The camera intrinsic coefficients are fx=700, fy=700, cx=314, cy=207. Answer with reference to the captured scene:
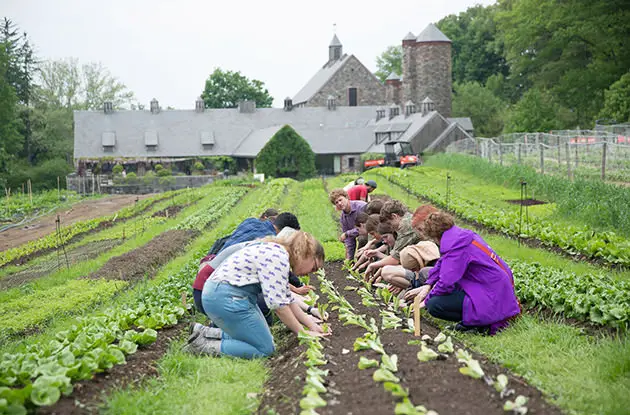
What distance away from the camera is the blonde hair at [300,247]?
21.0ft

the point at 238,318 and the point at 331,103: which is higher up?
the point at 331,103

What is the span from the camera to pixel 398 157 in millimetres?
49375

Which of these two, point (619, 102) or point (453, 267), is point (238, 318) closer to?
point (453, 267)

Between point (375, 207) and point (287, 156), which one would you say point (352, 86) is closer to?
point (287, 156)

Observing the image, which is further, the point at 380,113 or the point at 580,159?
the point at 380,113

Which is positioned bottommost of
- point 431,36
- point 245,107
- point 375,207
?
point 375,207

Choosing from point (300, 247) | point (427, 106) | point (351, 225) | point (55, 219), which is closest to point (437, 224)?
point (300, 247)

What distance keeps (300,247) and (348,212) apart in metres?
5.07

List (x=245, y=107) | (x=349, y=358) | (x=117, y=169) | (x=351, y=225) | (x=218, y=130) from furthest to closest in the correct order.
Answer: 1. (x=245, y=107)
2. (x=218, y=130)
3. (x=117, y=169)
4. (x=351, y=225)
5. (x=349, y=358)

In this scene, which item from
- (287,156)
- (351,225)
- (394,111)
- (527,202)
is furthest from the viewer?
(394,111)

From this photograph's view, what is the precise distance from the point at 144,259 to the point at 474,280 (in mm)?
9948

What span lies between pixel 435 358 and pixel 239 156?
192 ft

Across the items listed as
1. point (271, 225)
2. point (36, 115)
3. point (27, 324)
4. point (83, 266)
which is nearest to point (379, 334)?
point (271, 225)

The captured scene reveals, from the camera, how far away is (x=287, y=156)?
52.4 metres
